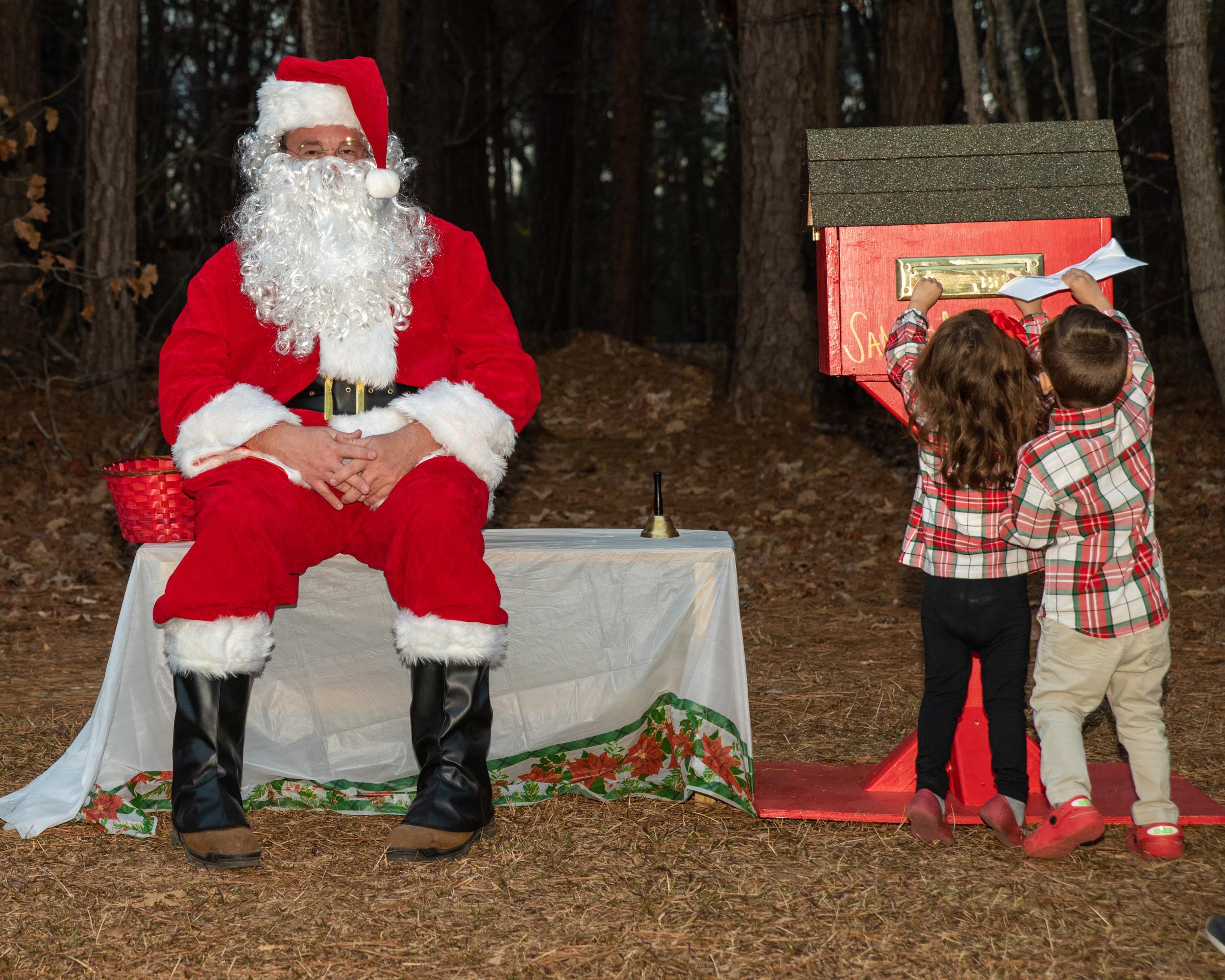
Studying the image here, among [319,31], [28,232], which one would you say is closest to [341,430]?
[28,232]

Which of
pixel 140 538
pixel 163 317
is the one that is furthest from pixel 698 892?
pixel 163 317

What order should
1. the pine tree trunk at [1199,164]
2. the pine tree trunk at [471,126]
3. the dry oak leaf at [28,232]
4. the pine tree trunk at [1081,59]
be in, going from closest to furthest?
1. the pine tree trunk at [1199,164]
2. the pine tree trunk at [1081,59]
3. the dry oak leaf at [28,232]
4. the pine tree trunk at [471,126]

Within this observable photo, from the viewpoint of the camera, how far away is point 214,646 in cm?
317

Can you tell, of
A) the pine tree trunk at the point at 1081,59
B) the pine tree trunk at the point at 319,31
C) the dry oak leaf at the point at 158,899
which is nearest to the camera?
the dry oak leaf at the point at 158,899

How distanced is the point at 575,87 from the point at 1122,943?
18.4 m

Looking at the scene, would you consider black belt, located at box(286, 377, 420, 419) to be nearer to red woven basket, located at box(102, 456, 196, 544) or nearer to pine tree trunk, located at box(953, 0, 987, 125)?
red woven basket, located at box(102, 456, 196, 544)

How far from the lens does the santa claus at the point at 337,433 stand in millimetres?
3211

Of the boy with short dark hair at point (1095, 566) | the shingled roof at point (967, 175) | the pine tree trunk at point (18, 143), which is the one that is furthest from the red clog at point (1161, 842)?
the pine tree trunk at point (18, 143)

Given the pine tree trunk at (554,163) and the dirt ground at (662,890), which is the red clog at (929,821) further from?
the pine tree trunk at (554,163)

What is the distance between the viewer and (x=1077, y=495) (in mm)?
3070

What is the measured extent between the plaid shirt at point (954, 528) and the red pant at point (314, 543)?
1139mm

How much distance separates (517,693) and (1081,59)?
475 centimetres

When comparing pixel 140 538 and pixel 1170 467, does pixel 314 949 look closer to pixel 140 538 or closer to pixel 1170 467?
pixel 140 538

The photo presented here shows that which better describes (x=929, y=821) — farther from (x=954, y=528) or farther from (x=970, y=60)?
(x=970, y=60)
